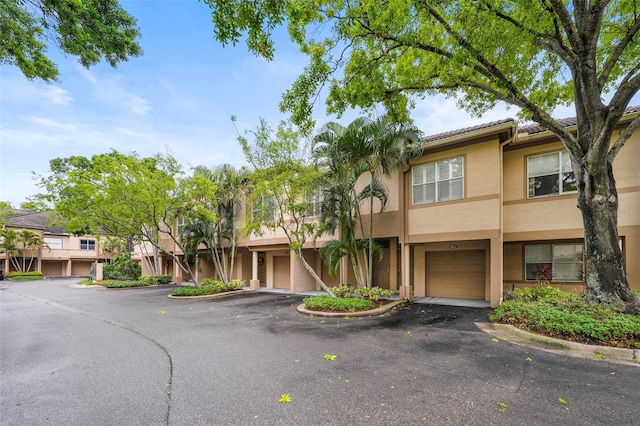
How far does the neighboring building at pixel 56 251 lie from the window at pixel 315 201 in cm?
3990

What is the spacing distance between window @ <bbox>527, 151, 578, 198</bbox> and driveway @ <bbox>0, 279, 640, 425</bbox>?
595 cm

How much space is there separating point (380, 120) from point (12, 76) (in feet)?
29.4

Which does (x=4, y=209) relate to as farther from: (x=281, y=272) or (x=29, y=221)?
(x=281, y=272)

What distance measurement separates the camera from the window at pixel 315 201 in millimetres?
11911

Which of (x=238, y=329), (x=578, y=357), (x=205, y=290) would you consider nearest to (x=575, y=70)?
(x=578, y=357)

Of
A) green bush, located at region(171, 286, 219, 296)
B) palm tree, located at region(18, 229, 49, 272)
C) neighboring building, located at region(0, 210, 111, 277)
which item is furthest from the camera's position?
neighboring building, located at region(0, 210, 111, 277)

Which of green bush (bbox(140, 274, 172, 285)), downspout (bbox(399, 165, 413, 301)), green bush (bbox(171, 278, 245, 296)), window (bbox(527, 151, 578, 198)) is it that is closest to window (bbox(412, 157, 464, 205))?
downspout (bbox(399, 165, 413, 301))

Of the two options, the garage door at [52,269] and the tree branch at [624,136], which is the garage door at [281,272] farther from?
the garage door at [52,269]

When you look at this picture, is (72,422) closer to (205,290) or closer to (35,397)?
(35,397)

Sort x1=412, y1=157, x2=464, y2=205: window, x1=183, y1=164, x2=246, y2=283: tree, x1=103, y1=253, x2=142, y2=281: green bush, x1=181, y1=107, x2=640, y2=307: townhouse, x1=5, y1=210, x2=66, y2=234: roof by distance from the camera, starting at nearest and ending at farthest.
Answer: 1. x1=181, y1=107, x2=640, y2=307: townhouse
2. x1=412, y1=157, x2=464, y2=205: window
3. x1=183, y1=164, x2=246, y2=283: tree
4. x1=103, y1=253, x2=142, y2=281: green bush
5. x1=5, y1=210, x2=66, y2=234: roof

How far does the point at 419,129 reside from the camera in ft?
35.1

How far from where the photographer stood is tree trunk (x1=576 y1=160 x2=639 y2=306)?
7.02 m

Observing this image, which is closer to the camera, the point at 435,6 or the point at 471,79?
the point at 435,6

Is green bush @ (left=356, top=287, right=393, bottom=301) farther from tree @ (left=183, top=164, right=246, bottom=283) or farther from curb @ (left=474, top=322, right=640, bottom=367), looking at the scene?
tree @ (left=183, top=164, right=246, bottom=283)
